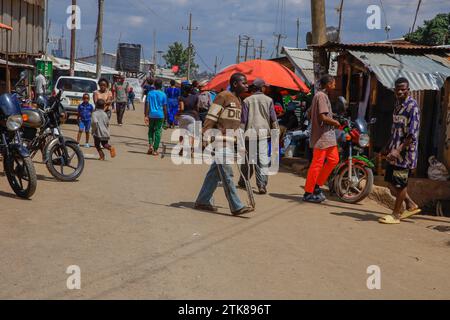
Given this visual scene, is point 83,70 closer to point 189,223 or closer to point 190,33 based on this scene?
point 190,33

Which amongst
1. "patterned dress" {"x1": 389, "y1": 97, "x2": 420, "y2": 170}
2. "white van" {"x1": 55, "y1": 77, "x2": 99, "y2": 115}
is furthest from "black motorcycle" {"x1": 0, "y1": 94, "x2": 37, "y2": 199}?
"white van" {"x1": 55, "y1": 77, "x2": 99, "y2": 115}

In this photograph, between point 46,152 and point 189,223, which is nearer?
point 189,223

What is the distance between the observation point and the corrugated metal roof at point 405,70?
1062 cm

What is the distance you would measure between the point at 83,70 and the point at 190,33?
27740mm

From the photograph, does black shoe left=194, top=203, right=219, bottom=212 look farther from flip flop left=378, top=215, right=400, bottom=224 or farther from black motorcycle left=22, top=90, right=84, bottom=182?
black motorcycle left=22, top=90, right=84, bottom=182

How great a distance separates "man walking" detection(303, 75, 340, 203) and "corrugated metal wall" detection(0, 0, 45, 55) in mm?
16442

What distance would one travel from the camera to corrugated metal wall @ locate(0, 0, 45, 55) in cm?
2195

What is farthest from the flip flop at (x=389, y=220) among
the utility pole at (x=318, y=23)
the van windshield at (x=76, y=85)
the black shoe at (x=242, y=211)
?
the van windshield at (x=76, y=85)

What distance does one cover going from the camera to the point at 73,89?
798 inches

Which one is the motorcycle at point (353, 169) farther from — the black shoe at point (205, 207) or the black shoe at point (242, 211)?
the black shoe at point (205, 207)

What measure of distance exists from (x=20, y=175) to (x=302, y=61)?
1188 cm
